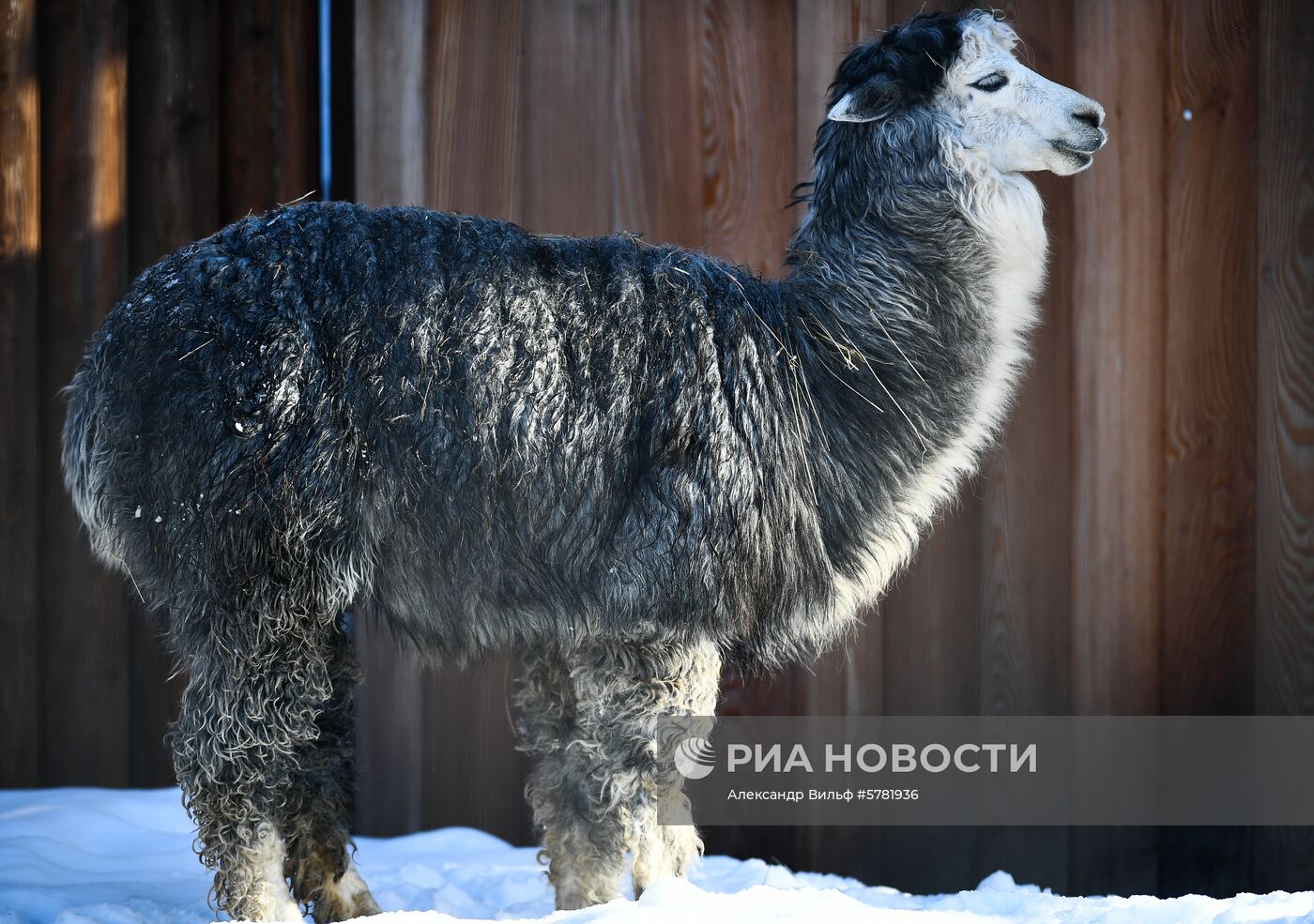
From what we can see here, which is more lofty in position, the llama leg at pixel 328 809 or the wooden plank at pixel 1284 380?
the wooden plank at pixel 1284 380

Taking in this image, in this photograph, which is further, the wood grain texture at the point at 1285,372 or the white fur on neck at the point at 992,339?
the wood grain texture at the point at 1285,372

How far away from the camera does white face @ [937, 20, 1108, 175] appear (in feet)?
10.00

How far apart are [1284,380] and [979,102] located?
1.66 m

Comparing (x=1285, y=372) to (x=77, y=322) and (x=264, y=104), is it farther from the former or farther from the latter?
(x=77, y=322)

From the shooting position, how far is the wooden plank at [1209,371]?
3949 mm

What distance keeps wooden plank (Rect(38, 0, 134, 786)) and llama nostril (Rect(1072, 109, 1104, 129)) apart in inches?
119

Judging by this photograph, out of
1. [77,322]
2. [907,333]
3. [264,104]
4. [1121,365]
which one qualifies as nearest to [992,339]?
[907,333]

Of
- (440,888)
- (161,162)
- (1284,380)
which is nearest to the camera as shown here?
(440,888)

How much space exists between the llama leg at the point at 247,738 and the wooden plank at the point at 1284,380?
9.96ft

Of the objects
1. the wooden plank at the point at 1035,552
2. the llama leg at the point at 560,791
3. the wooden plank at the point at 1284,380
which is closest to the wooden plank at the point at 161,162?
the llama leg at the point at 560,791

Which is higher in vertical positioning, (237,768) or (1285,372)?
(1285,372)

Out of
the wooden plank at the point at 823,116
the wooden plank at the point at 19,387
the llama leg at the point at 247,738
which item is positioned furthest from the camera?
the wooden plank at the point at 823,116

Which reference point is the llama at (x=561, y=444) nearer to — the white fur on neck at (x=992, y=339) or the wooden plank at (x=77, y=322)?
the white fur on neck at (x=992, y=339)

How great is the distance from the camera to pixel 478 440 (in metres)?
2.79
